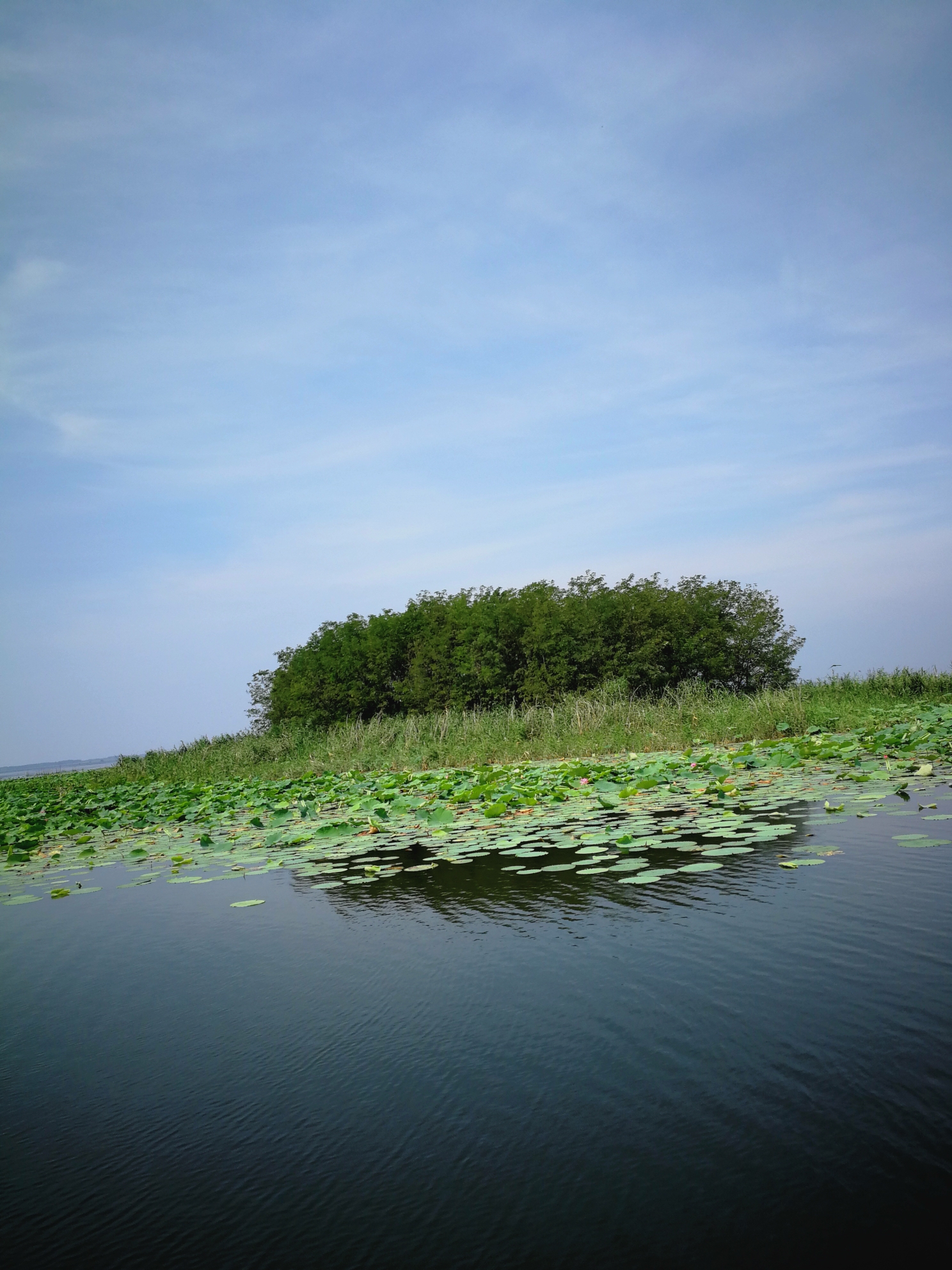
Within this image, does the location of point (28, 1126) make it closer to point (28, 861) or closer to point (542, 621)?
point (28, 861)

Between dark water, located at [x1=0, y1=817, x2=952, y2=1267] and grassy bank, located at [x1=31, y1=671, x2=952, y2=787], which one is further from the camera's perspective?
grassy bank, located at [x1=31, y1=671, x2=952, y2=787]

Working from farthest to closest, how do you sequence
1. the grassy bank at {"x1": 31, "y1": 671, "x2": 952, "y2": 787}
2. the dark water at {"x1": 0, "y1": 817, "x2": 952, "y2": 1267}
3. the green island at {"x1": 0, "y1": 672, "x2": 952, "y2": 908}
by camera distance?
the grassy bank at {"x1": 31, "y1": 671, "x2": 952, "y2": 787} < the green island at {"x1": 0, "y1": 672, "x2": 952, "y2": 908} < the dark water at {"x1": 0, "y1": 817, "x2": 952, "y2": 1267}

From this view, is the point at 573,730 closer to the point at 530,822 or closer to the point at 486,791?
the point at 486,791

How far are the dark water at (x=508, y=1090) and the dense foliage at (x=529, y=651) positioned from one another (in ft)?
84.4

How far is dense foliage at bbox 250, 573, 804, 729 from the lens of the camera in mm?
30062

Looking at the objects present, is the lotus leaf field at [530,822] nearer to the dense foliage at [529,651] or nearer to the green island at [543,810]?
the green island at [543,810]

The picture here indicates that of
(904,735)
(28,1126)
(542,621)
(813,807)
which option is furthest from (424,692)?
(28,1126)

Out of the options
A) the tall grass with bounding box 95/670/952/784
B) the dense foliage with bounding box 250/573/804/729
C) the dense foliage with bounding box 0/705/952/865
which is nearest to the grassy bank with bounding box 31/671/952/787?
the tall grass with bounding box 95/670/952/784

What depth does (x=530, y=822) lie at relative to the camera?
641 centimetres

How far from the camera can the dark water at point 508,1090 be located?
59.6 inches

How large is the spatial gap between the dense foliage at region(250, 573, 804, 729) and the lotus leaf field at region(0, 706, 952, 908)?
1882 cm

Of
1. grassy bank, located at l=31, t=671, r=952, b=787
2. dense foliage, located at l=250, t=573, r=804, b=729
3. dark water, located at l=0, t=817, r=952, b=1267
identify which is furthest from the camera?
dense foliage, located at l=250, t=573, r=804, b=729

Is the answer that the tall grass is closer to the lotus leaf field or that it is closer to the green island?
the green island

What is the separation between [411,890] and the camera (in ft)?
14.9
